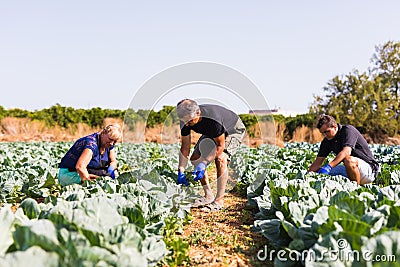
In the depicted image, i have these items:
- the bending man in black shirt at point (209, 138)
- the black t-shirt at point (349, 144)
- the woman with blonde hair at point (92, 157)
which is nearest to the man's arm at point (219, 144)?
the bending man in black shirt at point (209, 138)

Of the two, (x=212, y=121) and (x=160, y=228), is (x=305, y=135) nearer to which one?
(x=212, y=121)

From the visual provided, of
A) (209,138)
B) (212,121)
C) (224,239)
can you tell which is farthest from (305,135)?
A: (224,239)

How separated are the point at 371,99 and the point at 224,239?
27.6m

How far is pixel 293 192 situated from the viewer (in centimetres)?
441

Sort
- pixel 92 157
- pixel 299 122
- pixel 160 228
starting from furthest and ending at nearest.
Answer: pixel 299 122 → pixel 92 157 → pixel 160 228

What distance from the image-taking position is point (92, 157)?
5.95 meters

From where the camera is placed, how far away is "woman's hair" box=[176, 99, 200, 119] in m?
5.24

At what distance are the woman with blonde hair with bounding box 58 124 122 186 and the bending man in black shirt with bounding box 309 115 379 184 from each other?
10.8ft

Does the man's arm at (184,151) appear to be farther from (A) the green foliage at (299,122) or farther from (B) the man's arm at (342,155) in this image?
(A) the green foliage at (299,122)

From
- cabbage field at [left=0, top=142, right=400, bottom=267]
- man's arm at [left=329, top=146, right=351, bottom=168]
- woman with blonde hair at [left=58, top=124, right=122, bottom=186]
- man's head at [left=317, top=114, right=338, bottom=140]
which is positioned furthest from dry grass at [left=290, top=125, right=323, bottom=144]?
cabbage field at [left=0, top=142, right=400, bottom=267]

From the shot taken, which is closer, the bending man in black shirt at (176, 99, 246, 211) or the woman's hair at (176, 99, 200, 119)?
the woman's hair at (176, 99, 200, 119)

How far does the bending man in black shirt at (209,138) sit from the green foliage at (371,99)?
23737 mm

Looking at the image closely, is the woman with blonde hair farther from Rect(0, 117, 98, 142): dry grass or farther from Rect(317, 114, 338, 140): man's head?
Rect(0, 117, 98, 142): dry grass

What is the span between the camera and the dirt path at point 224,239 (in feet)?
12.2
